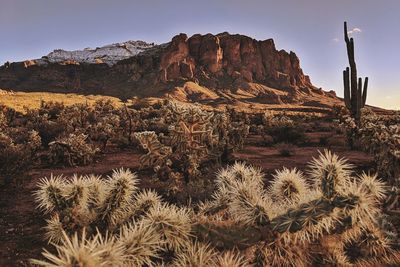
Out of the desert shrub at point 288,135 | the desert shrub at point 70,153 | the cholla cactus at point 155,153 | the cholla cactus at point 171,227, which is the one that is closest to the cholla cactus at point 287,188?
the cholla cactus at point 171,227

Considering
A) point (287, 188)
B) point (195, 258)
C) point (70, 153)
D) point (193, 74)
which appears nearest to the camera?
point (195, 258)

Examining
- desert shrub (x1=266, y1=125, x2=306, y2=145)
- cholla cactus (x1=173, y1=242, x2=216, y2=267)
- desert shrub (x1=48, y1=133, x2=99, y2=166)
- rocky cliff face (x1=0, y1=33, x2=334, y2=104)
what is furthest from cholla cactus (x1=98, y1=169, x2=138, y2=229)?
rocky cliff face (x1=0, y1=33, x2=334, y2=104)

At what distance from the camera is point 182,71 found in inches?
3191

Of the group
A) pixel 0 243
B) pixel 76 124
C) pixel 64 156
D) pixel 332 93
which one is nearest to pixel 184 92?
pixel 332 93

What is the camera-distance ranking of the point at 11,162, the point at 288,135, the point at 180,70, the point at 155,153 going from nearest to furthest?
the point at 155,153 → the point at 11,162 → the point at 288,135 → the point at 180,70

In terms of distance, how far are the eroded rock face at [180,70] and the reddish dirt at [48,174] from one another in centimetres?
5886

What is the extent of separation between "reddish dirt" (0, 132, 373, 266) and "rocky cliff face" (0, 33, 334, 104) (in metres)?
58.2

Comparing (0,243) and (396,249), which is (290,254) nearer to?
(396,249)

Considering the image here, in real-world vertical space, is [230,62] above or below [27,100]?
above

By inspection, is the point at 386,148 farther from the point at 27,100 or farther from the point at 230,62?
the point at 230,62

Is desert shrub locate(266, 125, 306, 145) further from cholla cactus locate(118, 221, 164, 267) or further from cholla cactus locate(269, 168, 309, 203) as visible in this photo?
cholla cactus locate(118, 221, 164, 267)

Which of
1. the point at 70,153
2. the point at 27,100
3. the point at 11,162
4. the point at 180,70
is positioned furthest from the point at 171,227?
the point at 180,70

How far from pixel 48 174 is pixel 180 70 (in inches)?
2870

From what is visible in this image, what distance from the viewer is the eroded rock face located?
76.9m
